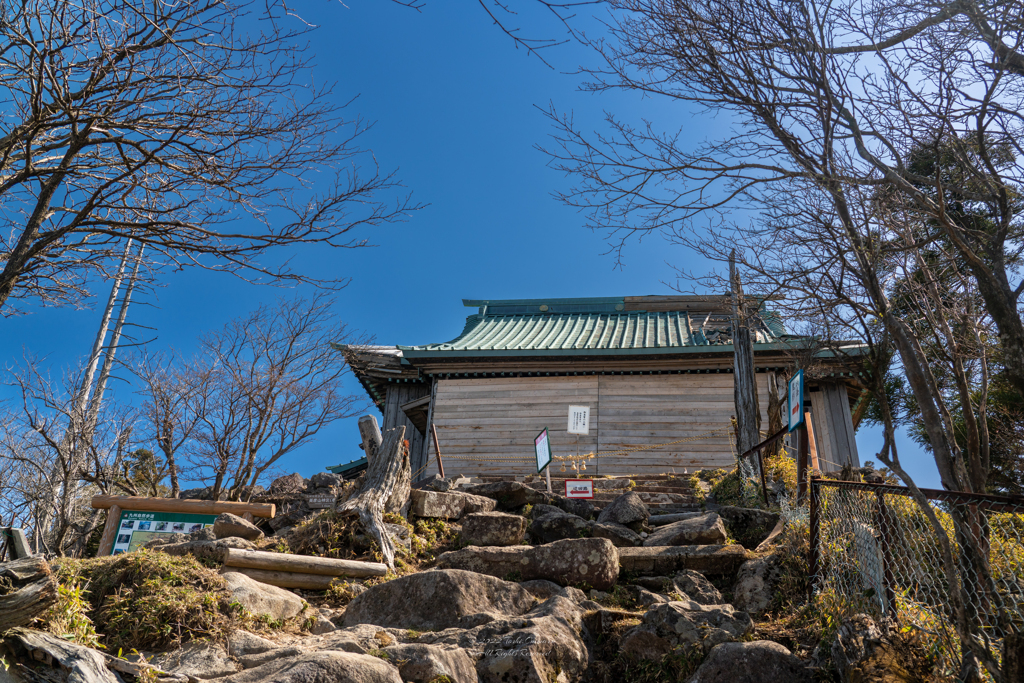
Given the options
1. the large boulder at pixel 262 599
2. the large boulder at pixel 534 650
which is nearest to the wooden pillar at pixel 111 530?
the large boulder at pixel 262 599

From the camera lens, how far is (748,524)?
329 inches

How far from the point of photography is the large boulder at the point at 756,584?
236 inches

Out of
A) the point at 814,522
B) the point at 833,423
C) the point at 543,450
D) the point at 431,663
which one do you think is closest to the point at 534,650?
the point at 431,663

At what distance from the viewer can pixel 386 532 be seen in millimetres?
8078

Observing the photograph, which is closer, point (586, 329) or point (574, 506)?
point (574, 506)

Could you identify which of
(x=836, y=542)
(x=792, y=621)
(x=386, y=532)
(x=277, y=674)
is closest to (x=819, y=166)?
(x=836, y=542)

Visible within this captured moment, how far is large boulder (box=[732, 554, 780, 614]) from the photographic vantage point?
19.7 ft

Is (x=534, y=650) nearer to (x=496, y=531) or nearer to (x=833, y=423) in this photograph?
(x=496, y=531)

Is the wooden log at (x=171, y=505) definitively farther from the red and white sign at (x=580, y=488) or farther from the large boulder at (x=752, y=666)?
the large boulder at (x=752, y=666)

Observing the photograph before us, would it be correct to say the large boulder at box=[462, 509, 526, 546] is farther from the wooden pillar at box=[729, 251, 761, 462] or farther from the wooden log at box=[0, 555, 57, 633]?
the wooden pillar at box=[729, 251, 761, 462]

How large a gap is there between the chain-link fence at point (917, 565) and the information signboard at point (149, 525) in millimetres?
7218

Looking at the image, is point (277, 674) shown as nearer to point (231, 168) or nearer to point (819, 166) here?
point (231, 168)

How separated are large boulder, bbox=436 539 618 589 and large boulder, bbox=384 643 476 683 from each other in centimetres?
237

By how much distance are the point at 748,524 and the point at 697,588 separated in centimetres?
241
